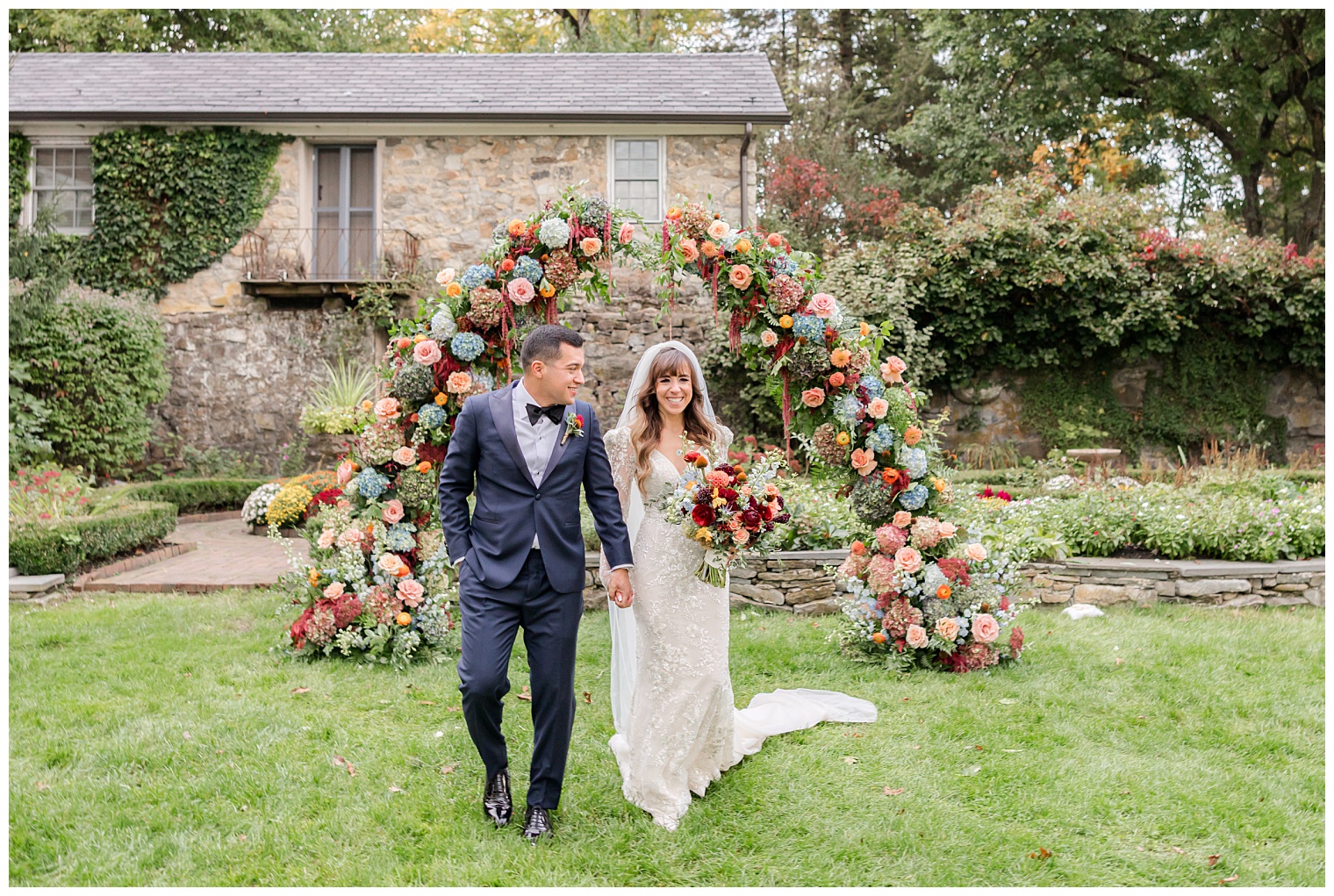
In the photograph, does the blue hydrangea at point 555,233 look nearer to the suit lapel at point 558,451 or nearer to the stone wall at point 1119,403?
the suit lapel at point 558,451

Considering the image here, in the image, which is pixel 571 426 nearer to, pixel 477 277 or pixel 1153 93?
pixel 477 277

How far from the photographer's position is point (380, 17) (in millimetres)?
25938

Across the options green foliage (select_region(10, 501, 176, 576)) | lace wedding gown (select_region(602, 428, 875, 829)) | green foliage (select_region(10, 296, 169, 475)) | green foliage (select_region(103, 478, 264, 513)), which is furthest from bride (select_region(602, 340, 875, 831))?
green foliage (select_region(10, 296, 169, 475))

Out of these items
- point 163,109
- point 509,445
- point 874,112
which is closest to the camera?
point 509,445

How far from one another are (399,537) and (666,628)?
2713 millimetres

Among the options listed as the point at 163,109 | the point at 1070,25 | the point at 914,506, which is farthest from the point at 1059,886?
the point at 1070,25

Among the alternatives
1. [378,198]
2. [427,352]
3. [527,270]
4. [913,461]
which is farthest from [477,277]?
[378,198]

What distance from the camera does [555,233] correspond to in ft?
18.0

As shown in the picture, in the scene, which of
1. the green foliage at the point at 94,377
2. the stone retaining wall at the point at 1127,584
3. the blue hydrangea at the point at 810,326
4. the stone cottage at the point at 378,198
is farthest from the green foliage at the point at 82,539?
the blue hydrangea at the point at 810,326

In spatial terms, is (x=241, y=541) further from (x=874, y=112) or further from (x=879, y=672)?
(x=874, y=112)

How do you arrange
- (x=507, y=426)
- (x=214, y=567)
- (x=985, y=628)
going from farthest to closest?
(x=214, y=567), (x=985, y=628), (x=507, y=426)

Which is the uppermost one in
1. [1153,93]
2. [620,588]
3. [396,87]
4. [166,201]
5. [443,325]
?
[1153,93]

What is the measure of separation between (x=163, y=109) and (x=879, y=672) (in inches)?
587

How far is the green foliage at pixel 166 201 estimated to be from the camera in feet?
48.2
